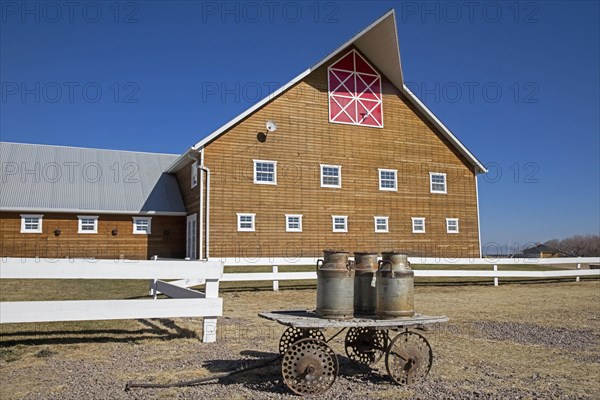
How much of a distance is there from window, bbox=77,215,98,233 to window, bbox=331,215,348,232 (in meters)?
12.6

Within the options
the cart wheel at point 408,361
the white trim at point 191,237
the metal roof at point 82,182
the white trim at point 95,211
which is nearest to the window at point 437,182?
the white trim at point 191,237

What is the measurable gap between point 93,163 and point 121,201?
13.5 ft

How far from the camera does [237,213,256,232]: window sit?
24547mm

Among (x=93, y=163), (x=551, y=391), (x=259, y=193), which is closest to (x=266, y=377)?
(x=551, y=391)

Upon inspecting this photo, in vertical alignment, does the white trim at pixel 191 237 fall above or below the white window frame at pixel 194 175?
below

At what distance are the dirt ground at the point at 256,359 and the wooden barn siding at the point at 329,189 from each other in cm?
1279

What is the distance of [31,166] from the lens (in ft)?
95.2

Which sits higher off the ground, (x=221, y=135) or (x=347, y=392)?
(x=221, y=135)

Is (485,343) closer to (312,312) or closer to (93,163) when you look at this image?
(312,312)

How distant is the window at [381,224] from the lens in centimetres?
2755

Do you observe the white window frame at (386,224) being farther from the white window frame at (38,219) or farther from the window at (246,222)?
the white window frame at (38,219)

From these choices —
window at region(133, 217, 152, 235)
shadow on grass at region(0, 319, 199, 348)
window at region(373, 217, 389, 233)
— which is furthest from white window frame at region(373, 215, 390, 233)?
shadow on grass at region(0, 319, 199, 348)

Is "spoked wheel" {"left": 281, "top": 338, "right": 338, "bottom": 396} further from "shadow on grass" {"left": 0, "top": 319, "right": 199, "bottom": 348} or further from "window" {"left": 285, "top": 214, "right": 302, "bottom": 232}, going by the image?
"window" {"left": 285, "top": 214, "right": 302, "bottom": 232}

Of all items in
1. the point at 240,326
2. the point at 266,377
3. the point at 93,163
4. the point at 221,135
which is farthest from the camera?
the point at 93,163
